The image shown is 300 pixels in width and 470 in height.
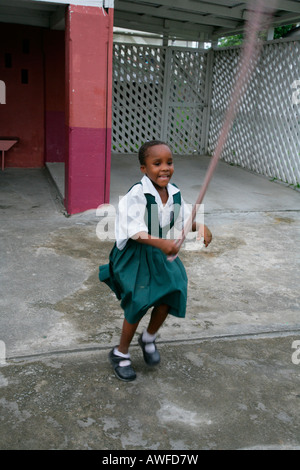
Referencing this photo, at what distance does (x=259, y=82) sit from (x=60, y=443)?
779 centimetres

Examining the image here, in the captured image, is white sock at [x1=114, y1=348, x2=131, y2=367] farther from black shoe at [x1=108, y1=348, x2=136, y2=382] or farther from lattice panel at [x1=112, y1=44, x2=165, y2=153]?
lattice panel at [x1=112, y1=44, x2=165, y2=153]

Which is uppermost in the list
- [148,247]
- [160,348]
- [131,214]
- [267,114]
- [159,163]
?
[267,114]

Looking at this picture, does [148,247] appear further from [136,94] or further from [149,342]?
[136,94]

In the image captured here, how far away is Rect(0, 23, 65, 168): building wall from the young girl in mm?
5996

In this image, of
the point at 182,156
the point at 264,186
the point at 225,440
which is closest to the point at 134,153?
the point at 182,156

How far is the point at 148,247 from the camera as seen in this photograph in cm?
238

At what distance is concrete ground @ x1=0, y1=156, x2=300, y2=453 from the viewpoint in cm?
215

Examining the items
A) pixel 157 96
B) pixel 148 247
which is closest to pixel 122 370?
pixel 148 247

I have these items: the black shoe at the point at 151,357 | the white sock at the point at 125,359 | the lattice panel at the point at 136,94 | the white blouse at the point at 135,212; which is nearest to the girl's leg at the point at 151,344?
the black shoe at the point at 151,357

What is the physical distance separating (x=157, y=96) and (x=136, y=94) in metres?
Answer: 0.44

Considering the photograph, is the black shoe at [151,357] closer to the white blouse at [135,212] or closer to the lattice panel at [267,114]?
the white blouse at [135,212]

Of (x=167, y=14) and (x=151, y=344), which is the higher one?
(x=167, y=14)

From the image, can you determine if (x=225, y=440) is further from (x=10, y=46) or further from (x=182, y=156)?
(x=182, y=156)

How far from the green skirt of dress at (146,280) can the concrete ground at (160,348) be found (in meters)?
0.44
